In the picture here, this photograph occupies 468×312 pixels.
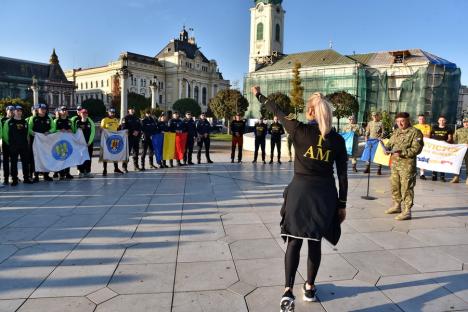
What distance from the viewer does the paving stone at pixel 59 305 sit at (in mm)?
3197

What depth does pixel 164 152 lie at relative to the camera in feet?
43.8

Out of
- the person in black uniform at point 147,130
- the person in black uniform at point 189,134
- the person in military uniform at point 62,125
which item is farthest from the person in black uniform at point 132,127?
the person in black uniform at point 189,134

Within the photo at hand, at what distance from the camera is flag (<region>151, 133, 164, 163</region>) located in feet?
42.6

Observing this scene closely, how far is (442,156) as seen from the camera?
11016mm

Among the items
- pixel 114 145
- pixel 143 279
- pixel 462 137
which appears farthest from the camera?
pixel 114 145

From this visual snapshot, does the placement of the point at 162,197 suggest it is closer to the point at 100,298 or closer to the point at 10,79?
the point at 100,298

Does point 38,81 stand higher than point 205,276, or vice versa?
point 38,81

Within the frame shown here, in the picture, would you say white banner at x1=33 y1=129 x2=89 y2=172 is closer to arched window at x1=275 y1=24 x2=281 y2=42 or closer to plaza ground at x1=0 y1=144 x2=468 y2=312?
plaza ground at x1=0 y1=144 x2=468 y2=312

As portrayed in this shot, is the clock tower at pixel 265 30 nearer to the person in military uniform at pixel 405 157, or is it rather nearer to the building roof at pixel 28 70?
the building roof at pixel 28 70

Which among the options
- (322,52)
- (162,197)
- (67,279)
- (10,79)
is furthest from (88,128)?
(10,79)

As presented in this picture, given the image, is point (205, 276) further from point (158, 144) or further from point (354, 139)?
point (354, 139)

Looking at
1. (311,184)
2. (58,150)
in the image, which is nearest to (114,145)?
(58,150)

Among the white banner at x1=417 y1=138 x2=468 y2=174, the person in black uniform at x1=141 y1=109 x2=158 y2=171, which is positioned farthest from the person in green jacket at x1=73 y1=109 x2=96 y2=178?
the white banner at x1=417 y1=138 x2=468 y2=174

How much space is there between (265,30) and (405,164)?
8945 centimetres
